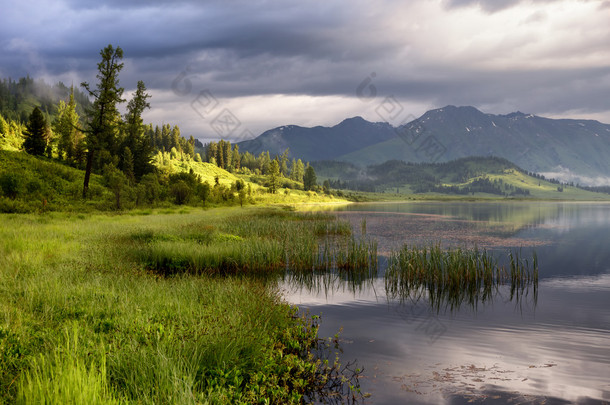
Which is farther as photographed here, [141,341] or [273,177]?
[273,177]

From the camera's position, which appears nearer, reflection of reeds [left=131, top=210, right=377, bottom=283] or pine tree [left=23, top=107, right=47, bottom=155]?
reflection of reeds [left=131, top=210, right=377, bottom=283]

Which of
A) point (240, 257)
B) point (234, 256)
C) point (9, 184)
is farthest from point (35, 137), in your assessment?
point (240, 257)

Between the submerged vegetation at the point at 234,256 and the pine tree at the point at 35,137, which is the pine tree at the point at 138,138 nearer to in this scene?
the pine tree at the point at 35,137

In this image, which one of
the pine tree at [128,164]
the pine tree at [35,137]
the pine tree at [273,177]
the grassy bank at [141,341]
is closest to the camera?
the grassy bank at [141,341]

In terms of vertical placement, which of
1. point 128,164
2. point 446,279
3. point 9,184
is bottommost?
point 446,279

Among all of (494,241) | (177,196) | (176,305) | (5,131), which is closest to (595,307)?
(176,305)

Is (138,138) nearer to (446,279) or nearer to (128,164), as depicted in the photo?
(128,164)

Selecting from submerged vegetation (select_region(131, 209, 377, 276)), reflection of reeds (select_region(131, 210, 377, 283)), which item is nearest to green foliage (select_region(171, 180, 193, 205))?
submerged vegetation (select_region(131, 209, 377, 276))

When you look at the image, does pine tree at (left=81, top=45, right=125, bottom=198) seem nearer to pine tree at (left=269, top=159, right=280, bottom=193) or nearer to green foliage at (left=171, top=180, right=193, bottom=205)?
green foliage at (left=171, top=180, right=193, bottom=205)

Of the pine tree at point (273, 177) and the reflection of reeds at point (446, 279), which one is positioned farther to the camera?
the pine tree at point (273, 177)

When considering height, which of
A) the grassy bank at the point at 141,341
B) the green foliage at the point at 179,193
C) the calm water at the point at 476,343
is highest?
the green foliage at the point at 179,193

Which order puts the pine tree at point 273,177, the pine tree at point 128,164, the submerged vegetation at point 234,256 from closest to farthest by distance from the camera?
the submerged vegetation at point 234,256
the pine tree at point 128,164
the pine tree at point 273,177

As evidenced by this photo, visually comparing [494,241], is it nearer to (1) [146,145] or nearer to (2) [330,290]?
(2) [330,290]

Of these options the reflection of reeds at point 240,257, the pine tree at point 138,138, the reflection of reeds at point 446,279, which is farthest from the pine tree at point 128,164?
the reflection of reeds at point 446,279
